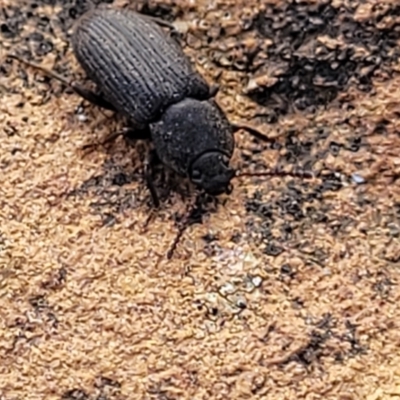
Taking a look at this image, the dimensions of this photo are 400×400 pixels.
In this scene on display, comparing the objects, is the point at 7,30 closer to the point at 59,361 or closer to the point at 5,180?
the point at 5,180

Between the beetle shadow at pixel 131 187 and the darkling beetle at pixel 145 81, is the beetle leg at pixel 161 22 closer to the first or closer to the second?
the darkling beetle at pixel 145 81

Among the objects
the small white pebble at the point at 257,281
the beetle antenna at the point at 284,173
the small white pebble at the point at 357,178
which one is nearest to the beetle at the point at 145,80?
the beetle antenna at the point at 284,173

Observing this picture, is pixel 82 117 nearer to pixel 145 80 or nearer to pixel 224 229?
pixel 145 80

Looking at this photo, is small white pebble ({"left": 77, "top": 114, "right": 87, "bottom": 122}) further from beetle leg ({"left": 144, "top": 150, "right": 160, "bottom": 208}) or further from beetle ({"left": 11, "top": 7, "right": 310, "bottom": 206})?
beetle leg ({"left": 144, "top": 150, "right": 160, "bottom": 208})

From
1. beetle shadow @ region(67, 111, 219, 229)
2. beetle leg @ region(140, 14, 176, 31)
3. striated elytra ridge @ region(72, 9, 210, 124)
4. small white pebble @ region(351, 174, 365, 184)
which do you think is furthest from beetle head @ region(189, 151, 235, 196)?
beetle leg @ region(140, 14, 176, 31)

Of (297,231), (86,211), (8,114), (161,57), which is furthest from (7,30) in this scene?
(297,231)

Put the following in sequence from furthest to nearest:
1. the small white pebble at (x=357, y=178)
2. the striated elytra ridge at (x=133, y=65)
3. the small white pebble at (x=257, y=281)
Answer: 1. the striated elytra ridge at (x=133, y=65)
2. the small white pebble at (x=357, y=178)
3. the small white pebble at (x=257, y=281)
